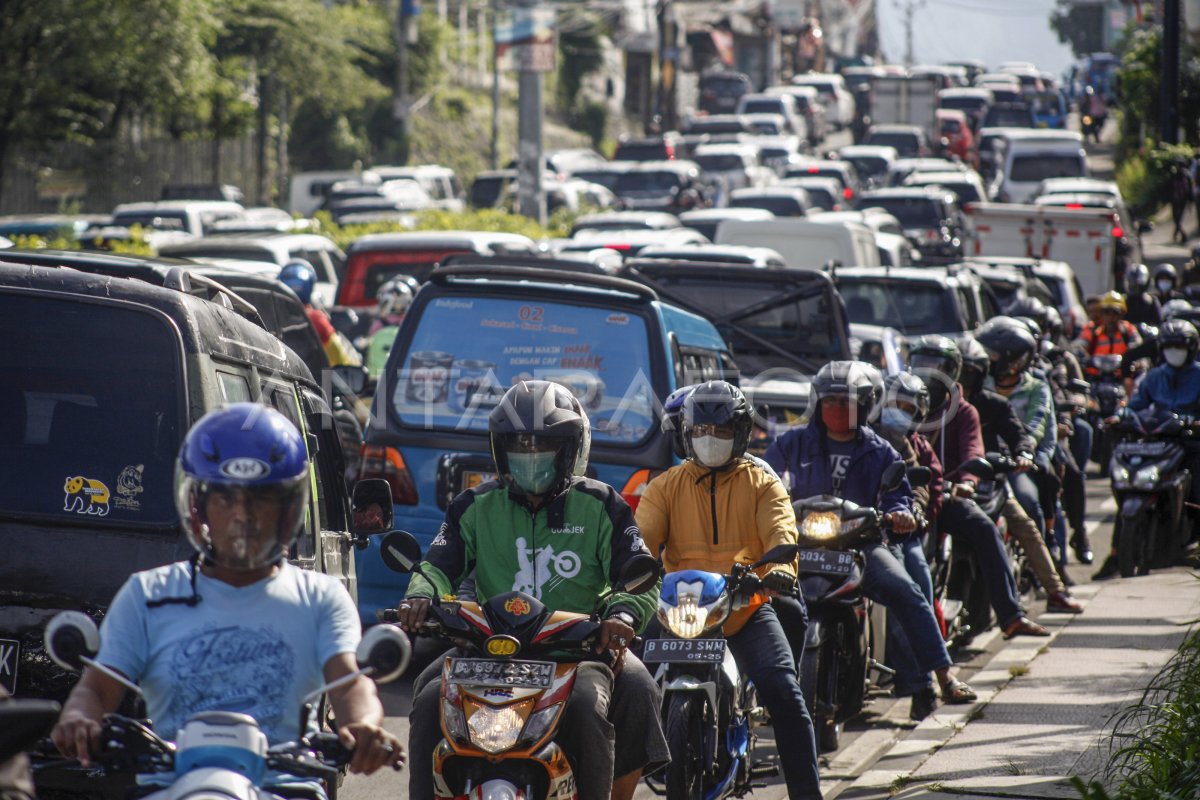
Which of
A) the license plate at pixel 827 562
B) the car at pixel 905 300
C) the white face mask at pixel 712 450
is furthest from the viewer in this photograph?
the car at pixel 905 300

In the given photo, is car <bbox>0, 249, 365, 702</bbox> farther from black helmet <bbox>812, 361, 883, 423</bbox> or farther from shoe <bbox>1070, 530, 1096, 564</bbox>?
shoe <bbox>1070, 530, 1096, 564</bbox>

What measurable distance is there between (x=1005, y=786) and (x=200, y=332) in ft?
12.1

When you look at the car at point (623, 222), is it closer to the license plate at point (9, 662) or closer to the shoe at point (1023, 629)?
the shoe at point (1023, 629)

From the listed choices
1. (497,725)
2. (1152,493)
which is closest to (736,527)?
(497,725)

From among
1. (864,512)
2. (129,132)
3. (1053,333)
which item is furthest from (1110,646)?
(129,132)

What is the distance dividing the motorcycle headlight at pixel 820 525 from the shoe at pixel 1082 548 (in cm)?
659

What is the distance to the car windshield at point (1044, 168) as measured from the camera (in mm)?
42594

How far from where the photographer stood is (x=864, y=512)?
8094 mm

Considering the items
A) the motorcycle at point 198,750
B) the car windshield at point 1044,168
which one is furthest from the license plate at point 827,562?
the car windshield at point 1044,168

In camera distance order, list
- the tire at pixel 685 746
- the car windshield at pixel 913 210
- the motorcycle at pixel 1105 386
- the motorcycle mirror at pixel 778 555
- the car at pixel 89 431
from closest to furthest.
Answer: the car at pixel 89 431 → the tire at pixel 685 746 → the motorcycle mirror at pixel 778 555 → the motorcycle at pixel 1105 386 → the car windshield at pixel 913 210

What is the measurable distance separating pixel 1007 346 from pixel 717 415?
5657 mm

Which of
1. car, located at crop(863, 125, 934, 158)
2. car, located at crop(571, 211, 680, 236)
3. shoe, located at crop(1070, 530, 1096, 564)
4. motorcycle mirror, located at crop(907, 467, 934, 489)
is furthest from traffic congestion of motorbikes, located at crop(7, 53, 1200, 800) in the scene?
car, located at crop(863, 125, 934, 158)

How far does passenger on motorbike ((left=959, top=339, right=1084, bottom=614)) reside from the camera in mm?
11641

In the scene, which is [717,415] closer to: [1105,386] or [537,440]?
[537,440]
